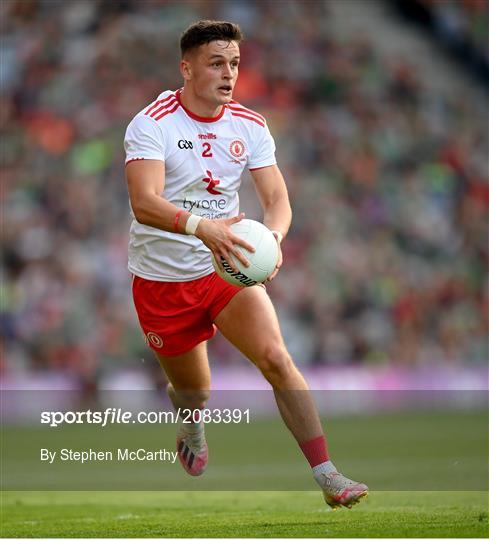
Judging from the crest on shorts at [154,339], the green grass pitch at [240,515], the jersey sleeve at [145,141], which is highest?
the jersey sleeve at [145,141]

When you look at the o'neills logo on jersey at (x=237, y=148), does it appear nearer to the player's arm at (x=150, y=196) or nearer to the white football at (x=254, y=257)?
the player's arm at (x=150, y=196)

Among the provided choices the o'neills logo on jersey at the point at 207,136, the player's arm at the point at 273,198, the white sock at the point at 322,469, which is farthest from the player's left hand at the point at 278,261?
the white sock at the point at 322,469

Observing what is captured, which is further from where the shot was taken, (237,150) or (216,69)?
(237,150)

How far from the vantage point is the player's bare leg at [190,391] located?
8.82 m

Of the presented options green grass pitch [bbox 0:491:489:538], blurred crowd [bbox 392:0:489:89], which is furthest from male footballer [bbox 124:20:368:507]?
blurred crowd [bbox 392:0:489:89]

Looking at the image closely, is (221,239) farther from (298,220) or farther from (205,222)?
(298,220)

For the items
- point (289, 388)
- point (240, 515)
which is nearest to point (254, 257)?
point (289, 388)

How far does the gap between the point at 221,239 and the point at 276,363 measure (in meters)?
0.94

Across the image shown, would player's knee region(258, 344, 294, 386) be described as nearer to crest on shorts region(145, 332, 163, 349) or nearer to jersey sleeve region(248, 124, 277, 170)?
crest on shorts region(145, 332, 163, 349)

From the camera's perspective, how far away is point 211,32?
7930 mm

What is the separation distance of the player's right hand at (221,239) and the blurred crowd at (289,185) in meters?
12.1

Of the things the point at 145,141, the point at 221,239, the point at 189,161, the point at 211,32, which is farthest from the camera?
the point at 189,161

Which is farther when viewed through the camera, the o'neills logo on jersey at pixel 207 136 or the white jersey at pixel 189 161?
the o'neills logo on jersey at pixel 207 136

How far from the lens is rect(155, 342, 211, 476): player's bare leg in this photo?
8820 mm
